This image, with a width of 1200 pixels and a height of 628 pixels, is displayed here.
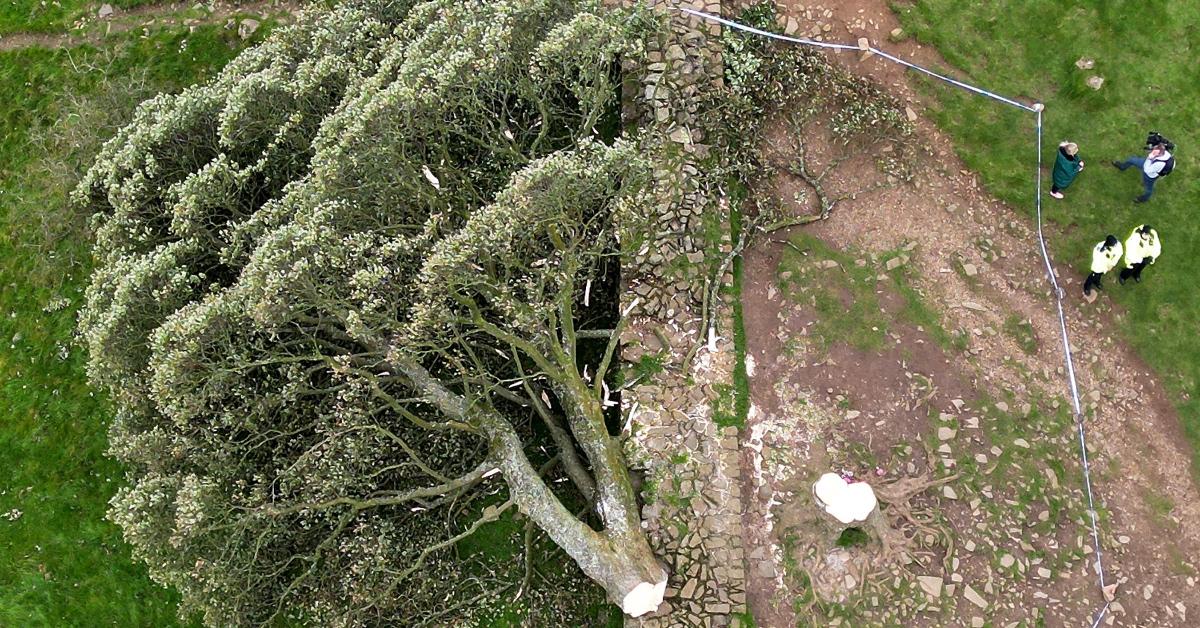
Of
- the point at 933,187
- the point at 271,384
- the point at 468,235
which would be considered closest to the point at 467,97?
the point at 468,235

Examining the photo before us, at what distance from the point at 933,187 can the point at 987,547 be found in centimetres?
830

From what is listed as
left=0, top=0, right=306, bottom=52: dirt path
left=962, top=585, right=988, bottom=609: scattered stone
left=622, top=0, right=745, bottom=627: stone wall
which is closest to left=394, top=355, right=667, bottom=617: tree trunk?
left=622, top=0, right=745, bottom=627: stone wall

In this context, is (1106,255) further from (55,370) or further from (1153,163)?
(55,370)

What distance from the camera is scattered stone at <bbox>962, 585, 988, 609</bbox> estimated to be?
1459 cm

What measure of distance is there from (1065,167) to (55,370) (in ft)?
84.2

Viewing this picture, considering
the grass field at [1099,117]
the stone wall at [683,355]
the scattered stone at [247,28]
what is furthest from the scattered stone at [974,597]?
the scattered stone at [247,28]

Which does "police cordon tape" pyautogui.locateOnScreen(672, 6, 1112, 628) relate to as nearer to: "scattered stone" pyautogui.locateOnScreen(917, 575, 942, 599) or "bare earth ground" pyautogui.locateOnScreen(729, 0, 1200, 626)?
"bare earth ground" pyautogui.locateOnScreen(729, 0, 1200, 626)

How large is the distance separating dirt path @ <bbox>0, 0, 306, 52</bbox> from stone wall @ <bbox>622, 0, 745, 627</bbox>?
43.4 ft

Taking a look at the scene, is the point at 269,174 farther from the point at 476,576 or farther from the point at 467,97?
the point at 476,576

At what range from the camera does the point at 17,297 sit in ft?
68.3

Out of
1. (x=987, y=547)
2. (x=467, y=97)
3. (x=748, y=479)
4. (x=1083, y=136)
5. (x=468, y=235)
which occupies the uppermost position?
(x=467, y=97)

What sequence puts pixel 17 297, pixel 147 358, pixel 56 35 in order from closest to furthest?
pixel 147 358, pixel 17 297, pixel 56 35

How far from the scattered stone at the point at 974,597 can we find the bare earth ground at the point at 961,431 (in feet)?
0.13

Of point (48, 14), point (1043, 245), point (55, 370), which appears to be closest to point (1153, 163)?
point (1043, 245)
